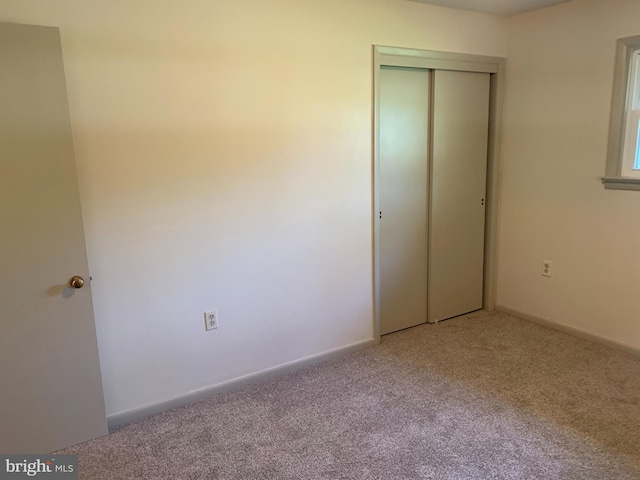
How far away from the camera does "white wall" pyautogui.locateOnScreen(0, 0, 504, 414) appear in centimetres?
224

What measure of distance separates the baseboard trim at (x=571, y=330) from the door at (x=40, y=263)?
10.0 ft

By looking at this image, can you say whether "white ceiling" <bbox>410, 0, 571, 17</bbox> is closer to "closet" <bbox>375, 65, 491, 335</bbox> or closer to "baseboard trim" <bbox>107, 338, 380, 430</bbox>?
"closet" <bbox>375, 65, 491, 335</bbox>

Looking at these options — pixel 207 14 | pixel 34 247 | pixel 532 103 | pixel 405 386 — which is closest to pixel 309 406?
pixel 405 386

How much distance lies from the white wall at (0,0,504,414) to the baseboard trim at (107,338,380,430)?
0.04 m

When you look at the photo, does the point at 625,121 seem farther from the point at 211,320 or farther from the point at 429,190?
the point at 211,320

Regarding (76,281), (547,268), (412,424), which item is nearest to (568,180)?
(547,268)

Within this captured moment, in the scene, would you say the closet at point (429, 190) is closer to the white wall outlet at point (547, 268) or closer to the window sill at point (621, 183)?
the white wall outlet at point (547, 268)

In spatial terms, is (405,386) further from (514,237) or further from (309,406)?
(514,237)

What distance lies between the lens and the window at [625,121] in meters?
2.89

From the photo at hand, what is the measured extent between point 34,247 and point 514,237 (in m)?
3.24

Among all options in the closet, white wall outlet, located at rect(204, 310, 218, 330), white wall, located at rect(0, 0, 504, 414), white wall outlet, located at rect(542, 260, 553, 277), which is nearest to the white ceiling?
white wall, located at rect(0, 0, 504, 414)

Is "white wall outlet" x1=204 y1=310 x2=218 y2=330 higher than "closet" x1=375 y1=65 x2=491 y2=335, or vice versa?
"closet" x1=375 y1=65 x2=491 y2=335

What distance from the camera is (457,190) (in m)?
3.60

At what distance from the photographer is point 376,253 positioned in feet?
10.6
